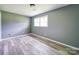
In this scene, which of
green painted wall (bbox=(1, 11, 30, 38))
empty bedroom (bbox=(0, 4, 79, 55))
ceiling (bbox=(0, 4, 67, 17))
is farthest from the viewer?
green painted wall (bbox=(1, 11, 30, 38))

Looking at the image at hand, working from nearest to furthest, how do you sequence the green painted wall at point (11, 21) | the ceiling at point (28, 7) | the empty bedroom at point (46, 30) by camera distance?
the ceiling at point (28, 7) → the empty bedroom at point (46, 30) → the green painted wall at point (11, 21)

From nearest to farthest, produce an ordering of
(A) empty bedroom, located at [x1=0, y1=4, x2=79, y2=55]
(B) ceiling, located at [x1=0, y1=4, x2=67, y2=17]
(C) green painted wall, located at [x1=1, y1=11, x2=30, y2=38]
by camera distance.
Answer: (B) ceiling, located at [x1=0, y1=4, x2=67, y2=17] < (A) empty bedroom, located at [x1=0, y1=4, x2=79, y2=55] < (C) green painted wall, located at [x1=1, y1=11, x2=30, y2=38]

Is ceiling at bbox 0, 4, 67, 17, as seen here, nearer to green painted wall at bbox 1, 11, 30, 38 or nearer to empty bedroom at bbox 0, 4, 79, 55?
empty bedroom at bbox 0, 4, 79, 55

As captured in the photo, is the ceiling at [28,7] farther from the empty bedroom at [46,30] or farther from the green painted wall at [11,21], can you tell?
the green painted wall at [11,21]

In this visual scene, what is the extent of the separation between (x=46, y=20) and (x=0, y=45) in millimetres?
2241

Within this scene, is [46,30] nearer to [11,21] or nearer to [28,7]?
[28,7]

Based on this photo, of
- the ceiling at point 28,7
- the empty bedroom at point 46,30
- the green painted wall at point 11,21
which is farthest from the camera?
the green painted wall at point 11,21

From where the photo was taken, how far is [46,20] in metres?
3.24

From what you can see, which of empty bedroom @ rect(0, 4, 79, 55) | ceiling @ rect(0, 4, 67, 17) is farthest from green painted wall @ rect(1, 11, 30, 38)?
ceiling @ rect(0, 4, 67, 17)

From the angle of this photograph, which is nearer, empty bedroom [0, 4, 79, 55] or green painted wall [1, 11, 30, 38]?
empty bedroom [0, 4, 79, 55]

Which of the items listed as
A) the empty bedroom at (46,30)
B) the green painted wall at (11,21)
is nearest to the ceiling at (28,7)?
the empty bedroom at (46,30)

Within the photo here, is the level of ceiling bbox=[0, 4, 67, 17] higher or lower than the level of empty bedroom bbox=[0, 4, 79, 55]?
higher

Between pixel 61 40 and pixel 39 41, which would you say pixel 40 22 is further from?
pixel 61 40
